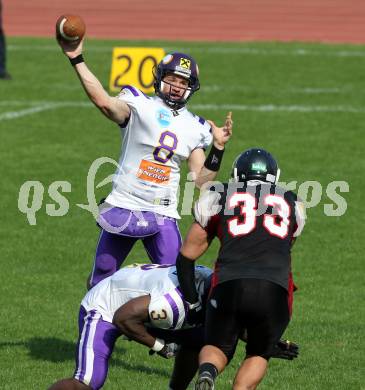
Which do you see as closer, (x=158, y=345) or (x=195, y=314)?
(x=195, y=314)

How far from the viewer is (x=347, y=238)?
1270 centimetres

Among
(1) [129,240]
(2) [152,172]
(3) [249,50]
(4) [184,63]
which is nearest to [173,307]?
(1) [129,240]

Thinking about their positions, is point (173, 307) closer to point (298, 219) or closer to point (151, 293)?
point (151, 293)

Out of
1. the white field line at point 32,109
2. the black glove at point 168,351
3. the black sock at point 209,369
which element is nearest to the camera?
the black sock at point 209,369

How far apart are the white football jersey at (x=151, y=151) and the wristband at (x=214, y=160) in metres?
0.24

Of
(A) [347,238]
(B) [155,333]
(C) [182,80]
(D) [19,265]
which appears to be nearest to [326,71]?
(A) [347,238]

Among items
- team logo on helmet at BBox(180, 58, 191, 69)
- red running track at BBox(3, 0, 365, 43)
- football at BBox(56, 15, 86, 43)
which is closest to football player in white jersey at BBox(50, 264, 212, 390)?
football at BBox(56, 15, 86, 43)

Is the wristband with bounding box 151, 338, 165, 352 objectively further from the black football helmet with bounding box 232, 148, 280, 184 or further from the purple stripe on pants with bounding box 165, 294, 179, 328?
the black football helmet with bounding box 232, 148, 280, 184

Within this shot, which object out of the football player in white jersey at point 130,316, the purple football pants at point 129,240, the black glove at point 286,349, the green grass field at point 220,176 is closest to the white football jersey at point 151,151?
the purple football pants at point 129,240

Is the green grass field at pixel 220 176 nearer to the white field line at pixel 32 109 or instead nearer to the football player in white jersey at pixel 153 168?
the white field line at pixel 32 109

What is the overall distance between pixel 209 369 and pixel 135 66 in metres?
12.1

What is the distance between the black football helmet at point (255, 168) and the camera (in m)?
7.36

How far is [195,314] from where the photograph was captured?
729cm

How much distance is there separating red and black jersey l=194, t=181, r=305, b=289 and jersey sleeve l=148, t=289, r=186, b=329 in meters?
0.27
